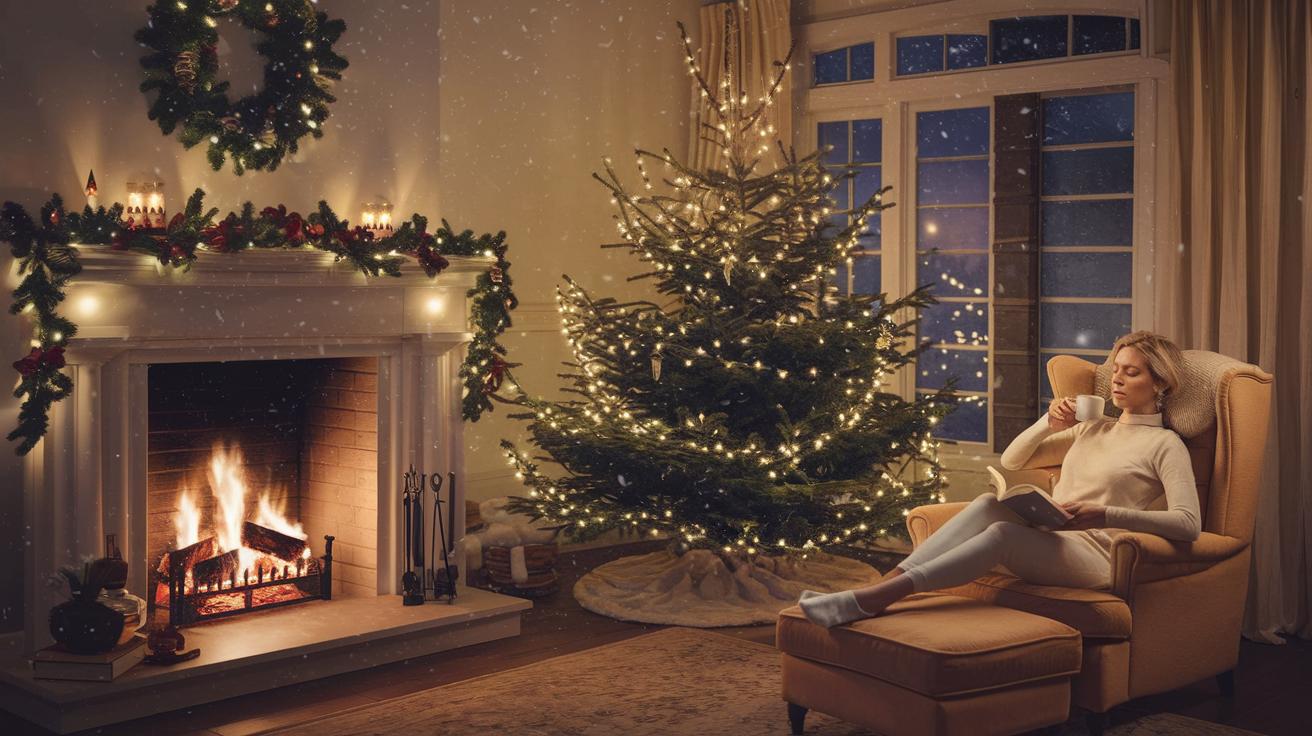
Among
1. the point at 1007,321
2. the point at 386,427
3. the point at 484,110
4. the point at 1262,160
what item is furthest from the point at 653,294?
the point at 1262,160

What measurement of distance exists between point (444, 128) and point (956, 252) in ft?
8.16

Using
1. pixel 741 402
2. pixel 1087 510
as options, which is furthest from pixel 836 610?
pixel 741 402

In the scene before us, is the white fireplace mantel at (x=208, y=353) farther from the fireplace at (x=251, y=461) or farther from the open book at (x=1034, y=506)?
the open book at (x=1034, y=506)

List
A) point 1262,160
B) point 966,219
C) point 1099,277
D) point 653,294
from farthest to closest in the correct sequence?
point 653,294
point 966,219
point 1099,277
point 1262,160

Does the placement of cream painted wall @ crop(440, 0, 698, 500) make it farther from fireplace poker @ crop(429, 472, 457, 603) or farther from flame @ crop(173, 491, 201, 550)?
flame @ crop(173, 491, 201, 550)

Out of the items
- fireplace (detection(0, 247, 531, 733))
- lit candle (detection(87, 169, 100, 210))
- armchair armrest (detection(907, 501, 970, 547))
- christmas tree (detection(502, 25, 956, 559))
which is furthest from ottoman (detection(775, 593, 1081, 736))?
lit candle (detection(87, 169, 100, 210))

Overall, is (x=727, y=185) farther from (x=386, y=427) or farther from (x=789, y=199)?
(x=386, y=427)

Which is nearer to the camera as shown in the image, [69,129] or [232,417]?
[69,129]

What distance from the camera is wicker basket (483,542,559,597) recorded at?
5398 millimetres

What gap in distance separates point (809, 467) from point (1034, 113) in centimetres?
211

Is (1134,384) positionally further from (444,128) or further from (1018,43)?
(444,128)

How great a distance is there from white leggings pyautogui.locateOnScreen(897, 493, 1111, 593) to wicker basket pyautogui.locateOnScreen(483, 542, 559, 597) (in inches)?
85.8

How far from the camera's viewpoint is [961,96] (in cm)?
619

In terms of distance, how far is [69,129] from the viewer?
3.98 metres
